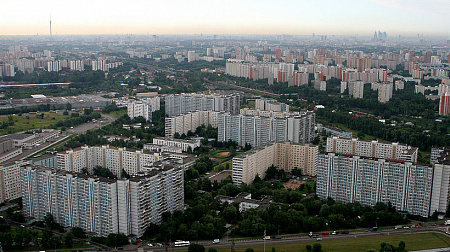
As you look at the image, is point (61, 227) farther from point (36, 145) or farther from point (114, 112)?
point (114, 112)

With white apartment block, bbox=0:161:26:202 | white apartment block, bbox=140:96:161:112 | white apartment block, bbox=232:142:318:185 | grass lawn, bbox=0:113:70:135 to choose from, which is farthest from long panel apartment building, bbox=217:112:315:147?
white apartment block, bbox=0:161:26:202

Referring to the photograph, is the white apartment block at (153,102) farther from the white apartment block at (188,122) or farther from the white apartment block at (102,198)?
the white apartment block at (102,198)

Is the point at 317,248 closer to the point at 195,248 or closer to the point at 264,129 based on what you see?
the point at 195,248

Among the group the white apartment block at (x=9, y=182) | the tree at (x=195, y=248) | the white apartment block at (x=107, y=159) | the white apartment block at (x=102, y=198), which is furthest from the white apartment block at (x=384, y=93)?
the white apartment block at (x=9, y=182)

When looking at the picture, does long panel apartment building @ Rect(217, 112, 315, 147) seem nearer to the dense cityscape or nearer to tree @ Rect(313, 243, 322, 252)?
the dense cityscape

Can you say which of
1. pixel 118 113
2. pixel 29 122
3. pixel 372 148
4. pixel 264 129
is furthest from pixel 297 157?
pixel 29 122

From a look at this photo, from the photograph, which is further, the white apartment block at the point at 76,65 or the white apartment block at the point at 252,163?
the white apartment block at the point at 76,65
